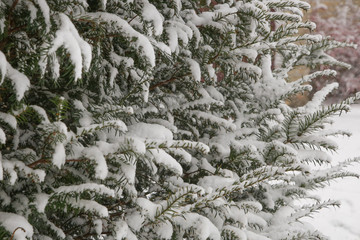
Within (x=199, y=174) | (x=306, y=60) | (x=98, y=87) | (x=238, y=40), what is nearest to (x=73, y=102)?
(x=98, y=87)

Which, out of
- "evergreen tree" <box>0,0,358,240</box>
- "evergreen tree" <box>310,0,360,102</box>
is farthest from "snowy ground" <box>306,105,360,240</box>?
"evergreen tree" <box>310,0,360,102</box>

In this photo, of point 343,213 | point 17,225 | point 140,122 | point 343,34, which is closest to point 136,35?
point 140,122

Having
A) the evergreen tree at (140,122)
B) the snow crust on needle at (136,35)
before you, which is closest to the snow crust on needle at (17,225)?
the evergreen tree at (140,122)

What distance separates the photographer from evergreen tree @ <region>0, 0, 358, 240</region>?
1.31 meters

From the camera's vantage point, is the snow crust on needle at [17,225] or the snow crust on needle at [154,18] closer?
the snow crust on needle at [17,225]

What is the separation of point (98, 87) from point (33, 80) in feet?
0.90

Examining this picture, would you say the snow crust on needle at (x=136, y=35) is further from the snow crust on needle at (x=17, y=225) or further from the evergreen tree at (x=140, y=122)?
the snow crust on needle at (x=17, y=225)

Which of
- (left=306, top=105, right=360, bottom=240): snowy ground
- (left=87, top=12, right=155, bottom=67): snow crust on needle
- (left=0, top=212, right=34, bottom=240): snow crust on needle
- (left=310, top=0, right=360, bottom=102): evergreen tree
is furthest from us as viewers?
(left=310, top=0, right=360, bottom=102): evergreen tree

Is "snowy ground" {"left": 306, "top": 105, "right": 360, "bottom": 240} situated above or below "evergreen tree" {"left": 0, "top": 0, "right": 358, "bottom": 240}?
below

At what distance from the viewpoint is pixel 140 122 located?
175cm

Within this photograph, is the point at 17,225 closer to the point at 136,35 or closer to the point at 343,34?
the point at 136,35

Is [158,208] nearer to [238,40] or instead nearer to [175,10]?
[175,10]

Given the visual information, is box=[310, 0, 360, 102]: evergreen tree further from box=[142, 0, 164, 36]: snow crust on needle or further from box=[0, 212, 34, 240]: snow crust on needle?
box=[0, 212, 34, 240]: snow crust on needle

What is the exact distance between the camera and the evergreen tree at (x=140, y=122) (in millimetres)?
1306
